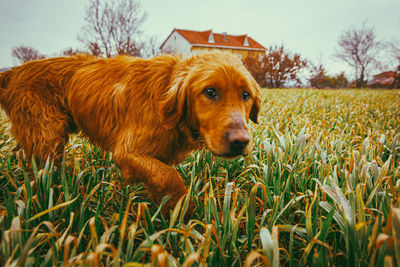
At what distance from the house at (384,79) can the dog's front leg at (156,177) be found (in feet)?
85.6

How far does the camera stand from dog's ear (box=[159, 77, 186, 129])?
1543 mm

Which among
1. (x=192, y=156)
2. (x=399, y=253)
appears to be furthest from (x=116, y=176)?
(x=399, y=253)

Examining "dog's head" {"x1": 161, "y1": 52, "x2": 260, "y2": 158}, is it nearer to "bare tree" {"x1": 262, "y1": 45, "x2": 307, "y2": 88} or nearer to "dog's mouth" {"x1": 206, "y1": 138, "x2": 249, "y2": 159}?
"dog's mouth" {"x1": 206, "y1": 138, "x2": 249, "y2": 159}

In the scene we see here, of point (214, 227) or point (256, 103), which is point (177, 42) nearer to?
point (256, 103)

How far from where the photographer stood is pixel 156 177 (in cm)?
143

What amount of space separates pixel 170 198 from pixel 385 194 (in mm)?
1256

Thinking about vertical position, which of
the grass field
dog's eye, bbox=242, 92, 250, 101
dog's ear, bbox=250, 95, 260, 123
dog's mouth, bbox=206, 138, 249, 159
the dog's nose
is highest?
dog's eye, bbox=242, 92, 250, 101

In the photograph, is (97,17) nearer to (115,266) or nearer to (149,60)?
(149,60)

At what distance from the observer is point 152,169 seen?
1.46m

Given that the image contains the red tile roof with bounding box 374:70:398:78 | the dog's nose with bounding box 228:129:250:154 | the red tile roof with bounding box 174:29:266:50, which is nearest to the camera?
the dog's nose with bounding box 228:129:250:154

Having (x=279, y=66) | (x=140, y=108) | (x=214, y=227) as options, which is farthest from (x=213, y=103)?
(x=279, y=66)

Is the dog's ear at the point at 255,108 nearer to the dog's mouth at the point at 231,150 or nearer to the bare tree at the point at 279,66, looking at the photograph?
the dog's mouth at the point at 231,150

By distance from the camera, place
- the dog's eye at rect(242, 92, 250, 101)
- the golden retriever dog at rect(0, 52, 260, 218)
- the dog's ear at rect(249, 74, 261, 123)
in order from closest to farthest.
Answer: the golden retriever dog at rect(0, 52, 260, 218) → the dog's eye at rect(242, 92, 250, 101) → the dog's ear at rect(249, 74, 261, 123)

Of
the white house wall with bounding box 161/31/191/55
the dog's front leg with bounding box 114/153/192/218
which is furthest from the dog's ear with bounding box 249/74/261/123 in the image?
the white house wall with bounding box 161/31/191/55
